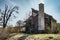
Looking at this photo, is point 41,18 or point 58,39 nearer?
point 58,39

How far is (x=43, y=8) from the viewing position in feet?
111

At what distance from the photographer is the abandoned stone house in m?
33.2

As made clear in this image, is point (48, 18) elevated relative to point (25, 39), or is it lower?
elevated

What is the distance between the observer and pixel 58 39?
23672 millimetres

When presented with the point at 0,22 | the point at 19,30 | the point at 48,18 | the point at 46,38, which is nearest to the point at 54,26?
the point at 48,18

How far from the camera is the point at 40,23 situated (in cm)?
3350

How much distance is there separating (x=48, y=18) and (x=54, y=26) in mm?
2807

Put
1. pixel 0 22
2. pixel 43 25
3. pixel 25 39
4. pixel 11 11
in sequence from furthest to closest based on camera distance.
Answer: pixel 11 11
pixel 0 22
pixel 43 25
pixel 25 39

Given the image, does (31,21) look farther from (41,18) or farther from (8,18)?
(8,18)

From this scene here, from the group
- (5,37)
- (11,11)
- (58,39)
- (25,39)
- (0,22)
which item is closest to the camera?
(58,39)

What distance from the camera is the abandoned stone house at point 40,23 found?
33250mm

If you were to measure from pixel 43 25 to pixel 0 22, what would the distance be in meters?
13.3

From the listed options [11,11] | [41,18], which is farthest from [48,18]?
[11,11]

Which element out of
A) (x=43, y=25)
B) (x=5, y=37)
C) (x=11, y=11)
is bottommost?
(x=5, y=37)
